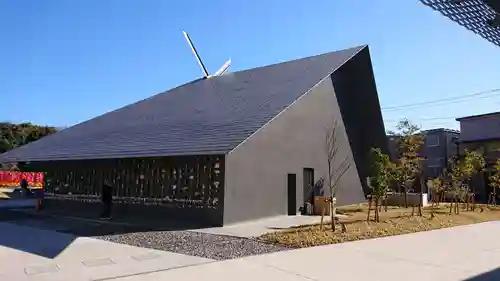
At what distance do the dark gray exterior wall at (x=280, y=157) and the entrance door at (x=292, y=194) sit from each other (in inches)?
5.7

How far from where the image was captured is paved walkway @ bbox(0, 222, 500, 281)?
6633 mm

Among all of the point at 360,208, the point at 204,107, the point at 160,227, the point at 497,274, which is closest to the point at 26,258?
the point at 160,227

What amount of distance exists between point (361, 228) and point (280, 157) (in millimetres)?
4506

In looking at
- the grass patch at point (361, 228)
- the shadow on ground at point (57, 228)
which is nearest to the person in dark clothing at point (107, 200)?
the shadow on ground at point (57, 228)

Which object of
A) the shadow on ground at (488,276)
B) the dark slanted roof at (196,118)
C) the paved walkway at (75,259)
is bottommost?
the paved walkway at (75,259)

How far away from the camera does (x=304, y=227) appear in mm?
12250

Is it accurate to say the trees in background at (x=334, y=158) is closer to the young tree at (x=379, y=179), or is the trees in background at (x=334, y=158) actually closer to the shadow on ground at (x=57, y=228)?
the young tree at (x=379, y=179)

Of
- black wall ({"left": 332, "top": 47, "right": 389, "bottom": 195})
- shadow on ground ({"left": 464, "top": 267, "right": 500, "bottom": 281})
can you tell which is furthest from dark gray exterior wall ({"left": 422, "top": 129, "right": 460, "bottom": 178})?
shadow on ground ({"left": 464, "top": 267, "right": 500, "bottom": 281})

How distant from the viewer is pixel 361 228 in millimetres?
12008

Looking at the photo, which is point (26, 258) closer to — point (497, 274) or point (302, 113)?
point (497, 274)

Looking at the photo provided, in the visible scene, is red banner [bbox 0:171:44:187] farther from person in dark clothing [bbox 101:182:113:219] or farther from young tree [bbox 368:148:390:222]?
young tree [bbox 368:148:390:222]

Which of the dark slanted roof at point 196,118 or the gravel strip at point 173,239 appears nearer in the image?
the gravel strip at point 173,239

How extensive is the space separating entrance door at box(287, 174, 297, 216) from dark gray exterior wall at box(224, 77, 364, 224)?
5.7 inches

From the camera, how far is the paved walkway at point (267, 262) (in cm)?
663
